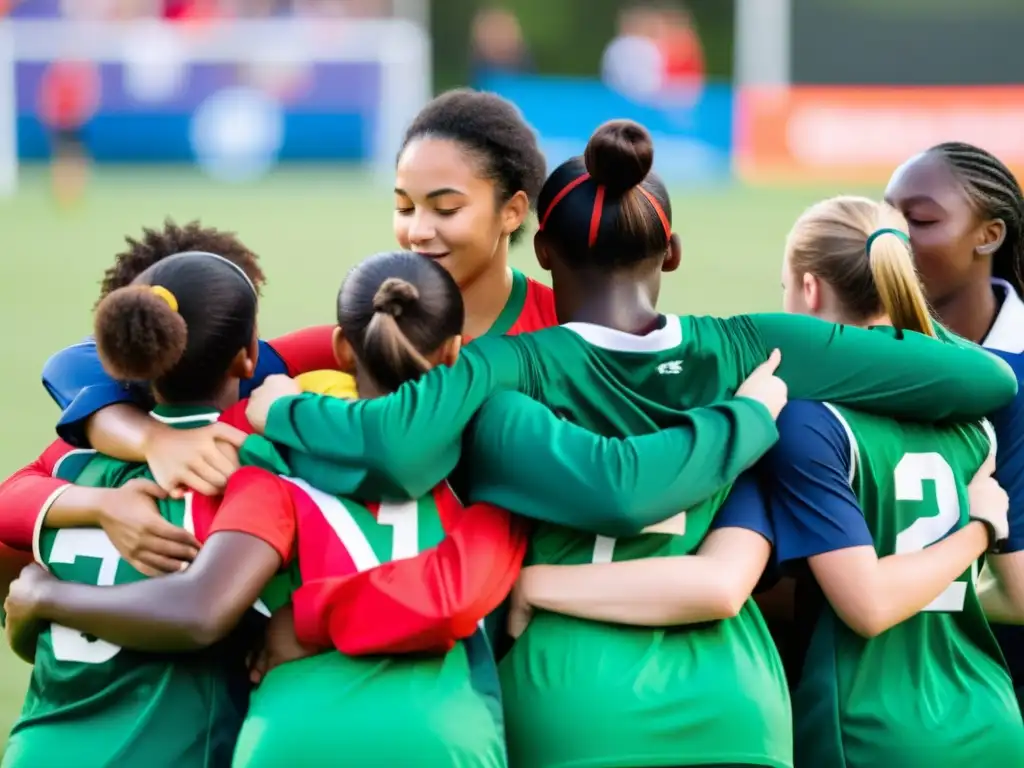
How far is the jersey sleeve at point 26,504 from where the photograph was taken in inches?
107

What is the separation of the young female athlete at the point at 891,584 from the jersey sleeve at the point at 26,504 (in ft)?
4.18

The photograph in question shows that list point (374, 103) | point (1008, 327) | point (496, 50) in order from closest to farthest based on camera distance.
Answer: point (1008, 327) → point (374, 103) → point (496, 50)

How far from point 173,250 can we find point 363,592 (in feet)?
4.11

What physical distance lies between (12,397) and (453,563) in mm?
7664

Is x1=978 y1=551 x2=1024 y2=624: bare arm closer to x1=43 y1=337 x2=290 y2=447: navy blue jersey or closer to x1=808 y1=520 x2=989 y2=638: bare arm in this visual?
x1=808 y1=520 x2=989 y2=638: bare arm

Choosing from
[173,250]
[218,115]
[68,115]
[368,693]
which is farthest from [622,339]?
[218,115]

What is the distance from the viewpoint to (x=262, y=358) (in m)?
3.11

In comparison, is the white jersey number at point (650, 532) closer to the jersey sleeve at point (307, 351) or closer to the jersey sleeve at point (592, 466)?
the jersey sleeve at point (592, 466)

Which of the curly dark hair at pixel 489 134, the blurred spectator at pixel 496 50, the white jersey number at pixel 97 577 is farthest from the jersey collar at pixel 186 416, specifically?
the blurred spectator at pixel 496 50

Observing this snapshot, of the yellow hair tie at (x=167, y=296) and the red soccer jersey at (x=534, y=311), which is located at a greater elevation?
the yellow hair tie at (x=167, y=296)

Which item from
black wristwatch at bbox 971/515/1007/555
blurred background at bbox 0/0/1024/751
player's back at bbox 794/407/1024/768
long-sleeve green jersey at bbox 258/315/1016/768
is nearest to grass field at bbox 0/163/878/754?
blurred background at bbox 0/0/1024/751

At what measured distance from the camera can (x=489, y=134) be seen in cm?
372

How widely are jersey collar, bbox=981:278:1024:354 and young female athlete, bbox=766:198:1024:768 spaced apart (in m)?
0.56

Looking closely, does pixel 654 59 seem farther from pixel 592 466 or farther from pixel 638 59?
pixel 592 466
